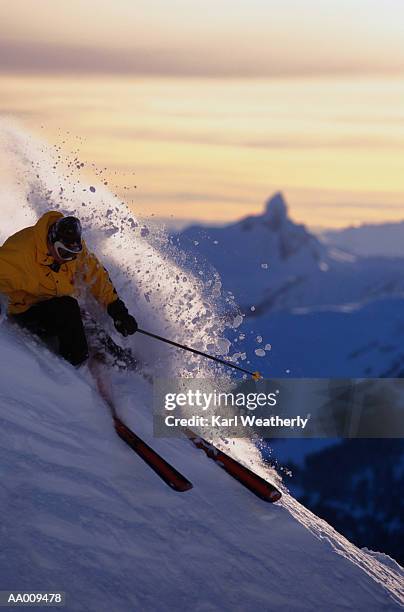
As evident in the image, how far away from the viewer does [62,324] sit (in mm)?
8266

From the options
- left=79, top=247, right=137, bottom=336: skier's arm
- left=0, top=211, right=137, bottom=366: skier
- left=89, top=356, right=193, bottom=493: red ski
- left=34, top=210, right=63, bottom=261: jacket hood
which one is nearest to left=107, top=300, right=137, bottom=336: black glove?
left=79, top=247, right=137, bottom=336: skier's arm

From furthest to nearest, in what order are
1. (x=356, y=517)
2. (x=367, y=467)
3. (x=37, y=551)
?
(x=367, y=467), (x=356, y=517), (x=37, y=551)

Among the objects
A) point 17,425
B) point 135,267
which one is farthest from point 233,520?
point 135,267

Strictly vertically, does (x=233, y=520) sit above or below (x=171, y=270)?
below

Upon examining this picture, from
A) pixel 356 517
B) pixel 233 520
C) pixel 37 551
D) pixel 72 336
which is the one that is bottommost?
pixel 37 551

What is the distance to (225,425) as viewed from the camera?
35.0 ft

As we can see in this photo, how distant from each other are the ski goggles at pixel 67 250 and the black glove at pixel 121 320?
1.08 meters

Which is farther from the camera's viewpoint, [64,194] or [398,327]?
[398,327]

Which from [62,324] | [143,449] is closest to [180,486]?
[143,449]

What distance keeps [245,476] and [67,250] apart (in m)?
2.61

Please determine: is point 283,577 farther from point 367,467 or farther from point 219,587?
point 367,467

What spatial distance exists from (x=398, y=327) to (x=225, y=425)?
15071 cm

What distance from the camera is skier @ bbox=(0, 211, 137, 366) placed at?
26.4 feet

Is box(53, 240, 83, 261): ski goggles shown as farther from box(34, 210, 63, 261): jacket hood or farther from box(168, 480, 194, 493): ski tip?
box(168, 480, 194, 493): ski tip
